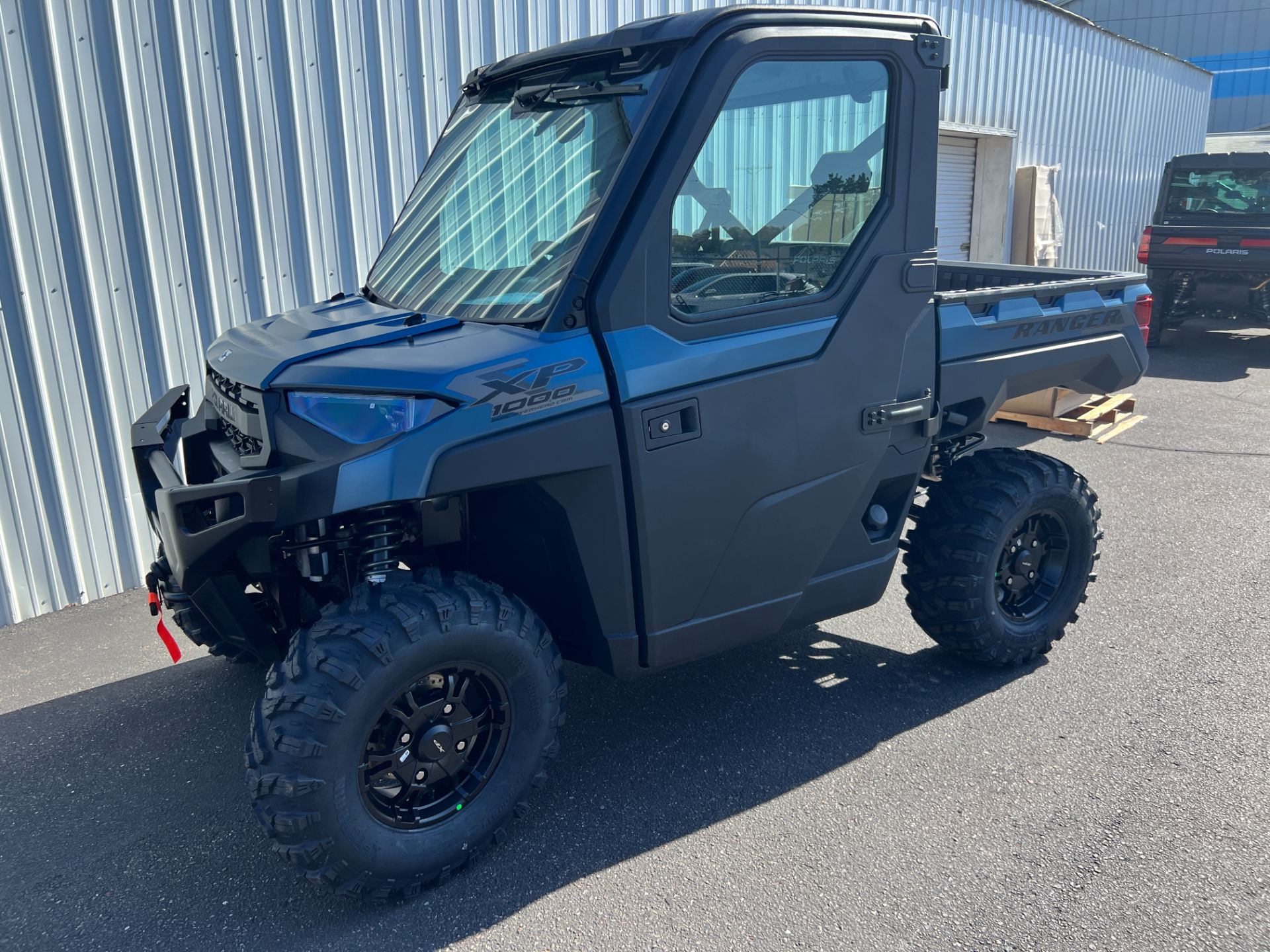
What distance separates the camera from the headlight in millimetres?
2576

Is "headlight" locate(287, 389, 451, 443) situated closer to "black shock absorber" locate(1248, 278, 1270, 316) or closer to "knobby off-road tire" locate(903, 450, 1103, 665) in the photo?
"knobby off-road tire" locate(903, 450, 1103, 665)

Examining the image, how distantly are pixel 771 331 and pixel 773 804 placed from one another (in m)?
1.55

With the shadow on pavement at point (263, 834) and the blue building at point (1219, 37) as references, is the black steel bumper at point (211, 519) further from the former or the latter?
the blue building at point (1219, 37)

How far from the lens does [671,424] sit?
2893mm

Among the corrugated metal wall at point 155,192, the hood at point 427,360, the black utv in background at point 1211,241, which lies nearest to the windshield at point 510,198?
the hood at point 427,360

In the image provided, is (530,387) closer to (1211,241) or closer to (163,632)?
(163,632)

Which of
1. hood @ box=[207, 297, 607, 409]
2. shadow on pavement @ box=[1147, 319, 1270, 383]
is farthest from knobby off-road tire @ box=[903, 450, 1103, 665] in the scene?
shadow on pavement @ box=[1147, 319, 1270, 383]

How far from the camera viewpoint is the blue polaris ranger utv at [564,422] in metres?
2.62

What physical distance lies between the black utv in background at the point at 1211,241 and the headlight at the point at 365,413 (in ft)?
37.8

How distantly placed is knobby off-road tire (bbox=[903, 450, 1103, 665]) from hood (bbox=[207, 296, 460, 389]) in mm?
2140

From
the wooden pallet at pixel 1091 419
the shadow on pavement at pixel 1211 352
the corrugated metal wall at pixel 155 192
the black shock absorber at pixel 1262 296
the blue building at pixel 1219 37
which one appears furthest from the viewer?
the blue building at pixel 1219 37

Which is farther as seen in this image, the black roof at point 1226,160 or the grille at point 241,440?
the black roof at point 1226,160

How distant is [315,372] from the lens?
8.91 ft

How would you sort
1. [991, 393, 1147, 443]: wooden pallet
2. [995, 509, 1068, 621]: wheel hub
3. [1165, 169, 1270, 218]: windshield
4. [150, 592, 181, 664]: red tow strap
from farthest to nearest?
[1165, 169, 1270, 218]: windshield < [991, 393, 1147, 443]: wooden pallet < [995, 509, 1068, 621]: wheel hub < [150, 592, 181, 664]: red tow strap
